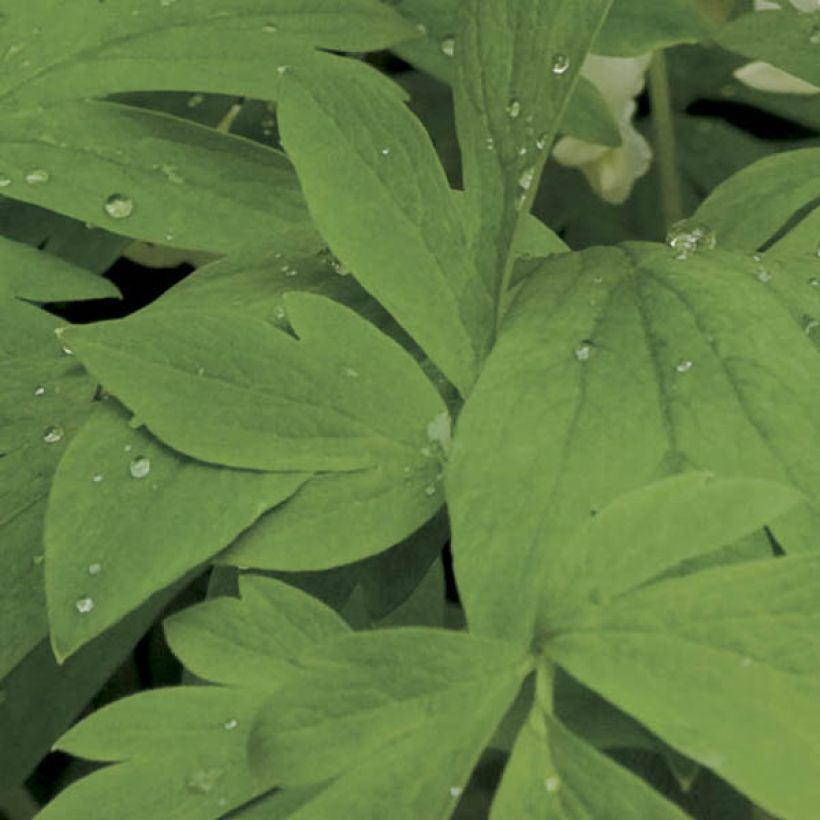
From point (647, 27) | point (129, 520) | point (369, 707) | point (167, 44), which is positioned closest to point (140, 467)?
point (129, 520)

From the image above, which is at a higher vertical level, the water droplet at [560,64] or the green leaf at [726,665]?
the water droplet at [560,64]

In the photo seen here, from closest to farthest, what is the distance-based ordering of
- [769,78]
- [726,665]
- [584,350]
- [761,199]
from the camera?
[726,665]
[584,350]
[761,199]
[769,78]

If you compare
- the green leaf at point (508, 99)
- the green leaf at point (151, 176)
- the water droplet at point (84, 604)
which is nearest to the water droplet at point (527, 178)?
the green leaf at point (508, 99)

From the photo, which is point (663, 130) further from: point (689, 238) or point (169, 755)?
point (169, 755)

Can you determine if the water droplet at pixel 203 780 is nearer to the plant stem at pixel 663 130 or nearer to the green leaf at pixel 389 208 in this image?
the green leaf at pixel 389 208

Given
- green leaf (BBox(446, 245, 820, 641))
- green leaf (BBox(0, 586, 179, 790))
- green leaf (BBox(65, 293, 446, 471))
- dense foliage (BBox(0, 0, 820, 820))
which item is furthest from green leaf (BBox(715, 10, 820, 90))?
green leaf (BBox(0, 586, 179, 790))

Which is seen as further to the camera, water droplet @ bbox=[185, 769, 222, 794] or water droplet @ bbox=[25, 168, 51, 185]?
water droplet @ bbox=[25, 168, 51, 185]

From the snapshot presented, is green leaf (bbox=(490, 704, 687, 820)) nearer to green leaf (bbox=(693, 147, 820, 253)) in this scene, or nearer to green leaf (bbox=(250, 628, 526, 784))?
green leaf (bbox=(250, 628, 526, 784))

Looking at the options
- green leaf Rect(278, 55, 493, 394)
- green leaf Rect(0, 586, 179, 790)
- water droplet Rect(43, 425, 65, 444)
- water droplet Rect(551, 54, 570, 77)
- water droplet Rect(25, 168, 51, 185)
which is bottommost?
green leaf Rect(0, 586, 179, 790)
